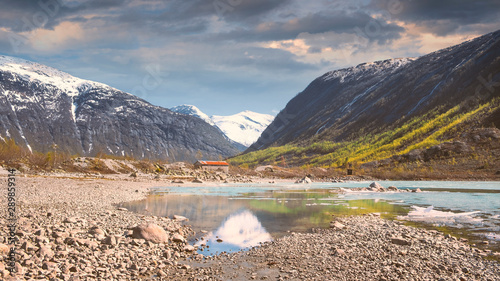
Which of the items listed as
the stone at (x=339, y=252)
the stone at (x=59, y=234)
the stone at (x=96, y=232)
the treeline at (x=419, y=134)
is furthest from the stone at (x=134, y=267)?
the treeline at (x=419, y=134)

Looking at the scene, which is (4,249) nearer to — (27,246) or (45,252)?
(27,246)

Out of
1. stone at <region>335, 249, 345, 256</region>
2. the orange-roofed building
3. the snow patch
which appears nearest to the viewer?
stone at <region>335, 249, 345, 256</region>

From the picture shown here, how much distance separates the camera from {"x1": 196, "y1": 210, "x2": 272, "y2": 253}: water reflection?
19.7 m

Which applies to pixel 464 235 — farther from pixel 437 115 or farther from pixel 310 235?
pixel 437 115

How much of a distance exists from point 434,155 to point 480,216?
319 feet

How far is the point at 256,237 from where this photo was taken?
22141 mm

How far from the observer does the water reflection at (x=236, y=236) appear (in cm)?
1969

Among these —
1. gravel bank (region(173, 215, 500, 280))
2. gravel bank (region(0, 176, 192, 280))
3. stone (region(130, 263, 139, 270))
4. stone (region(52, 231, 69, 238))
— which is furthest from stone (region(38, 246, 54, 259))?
gravel bank (region(173, 215, 500, 280))

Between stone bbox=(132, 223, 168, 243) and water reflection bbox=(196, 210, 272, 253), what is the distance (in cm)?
212

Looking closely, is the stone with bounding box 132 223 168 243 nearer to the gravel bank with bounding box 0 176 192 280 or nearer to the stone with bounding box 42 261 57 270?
the gravel bank with bounding box 0 176 192 280

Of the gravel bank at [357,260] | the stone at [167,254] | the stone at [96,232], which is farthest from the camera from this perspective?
the stone at [96,232]

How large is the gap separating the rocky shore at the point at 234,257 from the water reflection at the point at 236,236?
128 centimetres

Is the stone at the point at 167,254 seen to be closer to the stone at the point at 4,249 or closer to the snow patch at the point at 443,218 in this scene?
the stone at the point at 4,249

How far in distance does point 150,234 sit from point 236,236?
588cm
